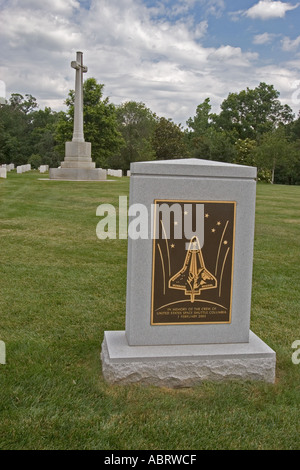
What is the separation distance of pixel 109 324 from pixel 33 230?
549 centimetres

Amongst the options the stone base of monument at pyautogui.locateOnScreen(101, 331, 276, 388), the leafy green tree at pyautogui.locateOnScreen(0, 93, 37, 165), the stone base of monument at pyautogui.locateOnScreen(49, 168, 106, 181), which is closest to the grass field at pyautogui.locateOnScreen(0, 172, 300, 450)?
the stone base of monument at pyautogui.locateOnScreen(101, 331, 276, 388)

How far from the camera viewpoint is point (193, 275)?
3711 mm

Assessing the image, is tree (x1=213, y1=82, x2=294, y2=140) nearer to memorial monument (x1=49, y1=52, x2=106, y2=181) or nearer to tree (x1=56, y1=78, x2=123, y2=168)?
tree (x1=56, y1=78, x2=123, y2=168)

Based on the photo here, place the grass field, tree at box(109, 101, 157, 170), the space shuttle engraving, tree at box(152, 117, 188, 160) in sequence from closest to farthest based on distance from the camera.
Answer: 1. the grass field
2. the space shuttle engraving
3. tree at box(152, 117, 188, 160)
4. tree at box(109, 101, 157, 170)

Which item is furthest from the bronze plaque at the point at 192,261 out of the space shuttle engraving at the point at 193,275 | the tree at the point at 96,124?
the tree at the point at 96,124

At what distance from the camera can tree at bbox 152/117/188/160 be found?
5641 cm

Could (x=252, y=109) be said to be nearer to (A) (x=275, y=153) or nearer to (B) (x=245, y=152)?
(B) (x=245, y=152)

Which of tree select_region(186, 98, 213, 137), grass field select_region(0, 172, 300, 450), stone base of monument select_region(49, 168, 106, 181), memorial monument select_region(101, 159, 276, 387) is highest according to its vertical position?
tree select_region(186, 98, 213, 137)

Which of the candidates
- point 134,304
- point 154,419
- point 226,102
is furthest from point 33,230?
point 226,102

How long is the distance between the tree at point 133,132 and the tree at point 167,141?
921 millimetres

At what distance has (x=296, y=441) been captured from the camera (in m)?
2.97

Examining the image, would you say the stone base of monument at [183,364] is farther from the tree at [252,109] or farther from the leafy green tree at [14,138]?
the tree at [252,109]

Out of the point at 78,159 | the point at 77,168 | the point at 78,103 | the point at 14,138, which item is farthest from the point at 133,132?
the point at 77,168

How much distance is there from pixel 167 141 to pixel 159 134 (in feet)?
4.78
